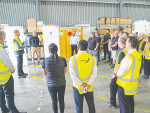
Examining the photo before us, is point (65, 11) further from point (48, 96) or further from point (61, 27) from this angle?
point (48, 96)

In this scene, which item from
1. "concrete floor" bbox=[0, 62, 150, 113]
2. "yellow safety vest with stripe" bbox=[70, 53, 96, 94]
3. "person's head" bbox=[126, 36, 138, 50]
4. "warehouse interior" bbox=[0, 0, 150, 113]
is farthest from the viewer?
"warehouse interior" bbox=[0, 0, 150, 113]

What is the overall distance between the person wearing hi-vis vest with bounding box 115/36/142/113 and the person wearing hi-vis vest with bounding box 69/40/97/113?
0.51m

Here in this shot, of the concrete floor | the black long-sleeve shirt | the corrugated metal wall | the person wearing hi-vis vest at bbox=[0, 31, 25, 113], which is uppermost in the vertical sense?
the corrugated metal wall

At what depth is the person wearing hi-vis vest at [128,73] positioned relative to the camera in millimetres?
1926

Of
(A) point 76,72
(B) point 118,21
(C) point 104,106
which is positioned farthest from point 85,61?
(B) point 118,21

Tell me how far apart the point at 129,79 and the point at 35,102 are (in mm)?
2398

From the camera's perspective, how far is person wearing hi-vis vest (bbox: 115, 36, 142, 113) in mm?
1926

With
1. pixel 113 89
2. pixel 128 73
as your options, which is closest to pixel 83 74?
pixel 128 73

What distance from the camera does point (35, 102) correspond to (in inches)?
124

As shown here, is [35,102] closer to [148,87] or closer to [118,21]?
[148,87]

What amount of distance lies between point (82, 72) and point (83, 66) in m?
0.10

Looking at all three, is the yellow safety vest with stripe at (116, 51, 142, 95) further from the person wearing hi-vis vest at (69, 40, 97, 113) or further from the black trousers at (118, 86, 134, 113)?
the person wearing hi-vis vest at (69, 40, 97, 113)

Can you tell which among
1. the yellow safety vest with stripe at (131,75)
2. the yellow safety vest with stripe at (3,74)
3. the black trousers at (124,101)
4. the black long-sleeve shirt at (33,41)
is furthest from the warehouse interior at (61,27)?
the yellow safety vest with stripe at (131,75)

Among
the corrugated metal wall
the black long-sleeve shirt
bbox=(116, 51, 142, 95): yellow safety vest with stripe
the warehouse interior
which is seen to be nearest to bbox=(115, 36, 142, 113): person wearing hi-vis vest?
bbox=(116, 51, 142, 95): yellow safety vest with stripe
